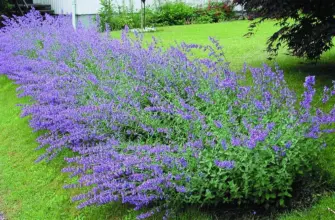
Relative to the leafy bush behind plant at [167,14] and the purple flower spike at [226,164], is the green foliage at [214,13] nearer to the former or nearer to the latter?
the leafy bush behind plant at [167,14]

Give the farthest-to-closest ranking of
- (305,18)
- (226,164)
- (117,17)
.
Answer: (117,17), (305,18), (226,164)

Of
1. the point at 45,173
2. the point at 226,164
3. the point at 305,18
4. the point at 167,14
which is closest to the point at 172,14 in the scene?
the point at 167,14

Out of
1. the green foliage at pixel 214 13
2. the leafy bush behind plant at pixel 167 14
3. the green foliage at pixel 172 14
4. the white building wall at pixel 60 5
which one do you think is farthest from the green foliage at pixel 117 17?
the green foliage at pixel 214 13

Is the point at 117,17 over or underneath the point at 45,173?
over

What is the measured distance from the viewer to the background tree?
20.1ft

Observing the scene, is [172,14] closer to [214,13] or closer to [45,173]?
[214,13]

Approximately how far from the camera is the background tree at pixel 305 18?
6141mm

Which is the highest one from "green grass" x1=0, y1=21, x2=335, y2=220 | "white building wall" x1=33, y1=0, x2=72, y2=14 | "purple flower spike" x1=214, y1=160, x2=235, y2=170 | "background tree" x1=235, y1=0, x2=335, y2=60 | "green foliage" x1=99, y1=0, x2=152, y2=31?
"white building wall" x1=33, y1=0, x2=72, y2=14

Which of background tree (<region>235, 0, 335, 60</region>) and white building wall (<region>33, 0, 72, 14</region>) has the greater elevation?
white building wall (<region>33, 0, 72, 14</region>)

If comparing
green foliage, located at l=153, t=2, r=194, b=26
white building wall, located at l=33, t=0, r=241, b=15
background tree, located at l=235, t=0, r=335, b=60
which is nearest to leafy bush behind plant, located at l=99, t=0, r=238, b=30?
green foliage, located at l=153, t=2, r=194, b=26

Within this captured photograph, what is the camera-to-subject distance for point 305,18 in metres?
6.73

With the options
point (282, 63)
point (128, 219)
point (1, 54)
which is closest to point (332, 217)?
point (128, 219)

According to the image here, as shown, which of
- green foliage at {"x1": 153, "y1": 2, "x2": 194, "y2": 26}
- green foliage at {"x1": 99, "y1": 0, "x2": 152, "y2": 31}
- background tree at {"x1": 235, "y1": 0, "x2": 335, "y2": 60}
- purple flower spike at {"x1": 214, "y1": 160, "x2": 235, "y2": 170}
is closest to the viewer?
purple flower spike at {"x1": 214, "y1": 160, "x2": 235, "y2": 170}

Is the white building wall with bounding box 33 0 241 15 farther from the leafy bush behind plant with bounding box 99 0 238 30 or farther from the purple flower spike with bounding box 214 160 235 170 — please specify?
the purple flower spike with bounding box 214 160 235 170
